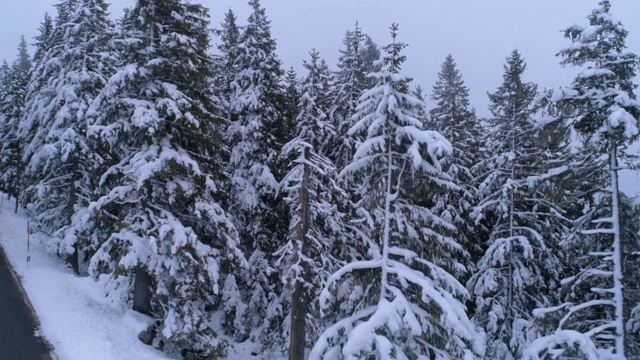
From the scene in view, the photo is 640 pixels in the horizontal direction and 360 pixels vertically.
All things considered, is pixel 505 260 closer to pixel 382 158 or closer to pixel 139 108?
pixel 382 158

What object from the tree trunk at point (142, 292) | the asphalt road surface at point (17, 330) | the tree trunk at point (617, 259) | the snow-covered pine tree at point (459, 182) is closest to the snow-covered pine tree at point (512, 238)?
the snow-covered pine tree at point (459, 182)

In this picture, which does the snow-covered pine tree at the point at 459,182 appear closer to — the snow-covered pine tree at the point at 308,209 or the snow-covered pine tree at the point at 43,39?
the snow-covered pine tree at the point at 308,209

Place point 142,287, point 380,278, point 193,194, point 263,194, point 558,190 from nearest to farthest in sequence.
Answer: point 380,278 < point 558,190 < point 193,194 < point 142,287 < point 263,194

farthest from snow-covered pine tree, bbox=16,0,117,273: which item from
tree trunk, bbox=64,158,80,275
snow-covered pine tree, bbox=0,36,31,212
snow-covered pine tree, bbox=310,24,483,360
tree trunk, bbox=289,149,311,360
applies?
snow-covered pine tree, bbox=310,24,483,360

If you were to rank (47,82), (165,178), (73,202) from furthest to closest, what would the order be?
(47,82) < (73,202) < (165,178)

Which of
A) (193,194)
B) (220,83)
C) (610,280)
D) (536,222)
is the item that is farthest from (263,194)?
(610,280)

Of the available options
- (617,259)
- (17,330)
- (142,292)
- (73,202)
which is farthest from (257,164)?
(617,259)

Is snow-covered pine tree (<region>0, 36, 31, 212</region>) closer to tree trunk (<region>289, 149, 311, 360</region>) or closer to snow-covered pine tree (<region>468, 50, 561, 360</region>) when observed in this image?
tree trunk (<region>289, 149, 311, 360</region>)

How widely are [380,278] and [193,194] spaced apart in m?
7.03

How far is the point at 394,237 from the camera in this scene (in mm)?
10336

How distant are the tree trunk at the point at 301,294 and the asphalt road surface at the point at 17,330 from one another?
26.0 feet

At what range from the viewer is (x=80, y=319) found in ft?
44.4

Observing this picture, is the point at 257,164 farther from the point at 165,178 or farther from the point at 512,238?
the point at 512,238

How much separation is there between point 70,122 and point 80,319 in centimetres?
1094
